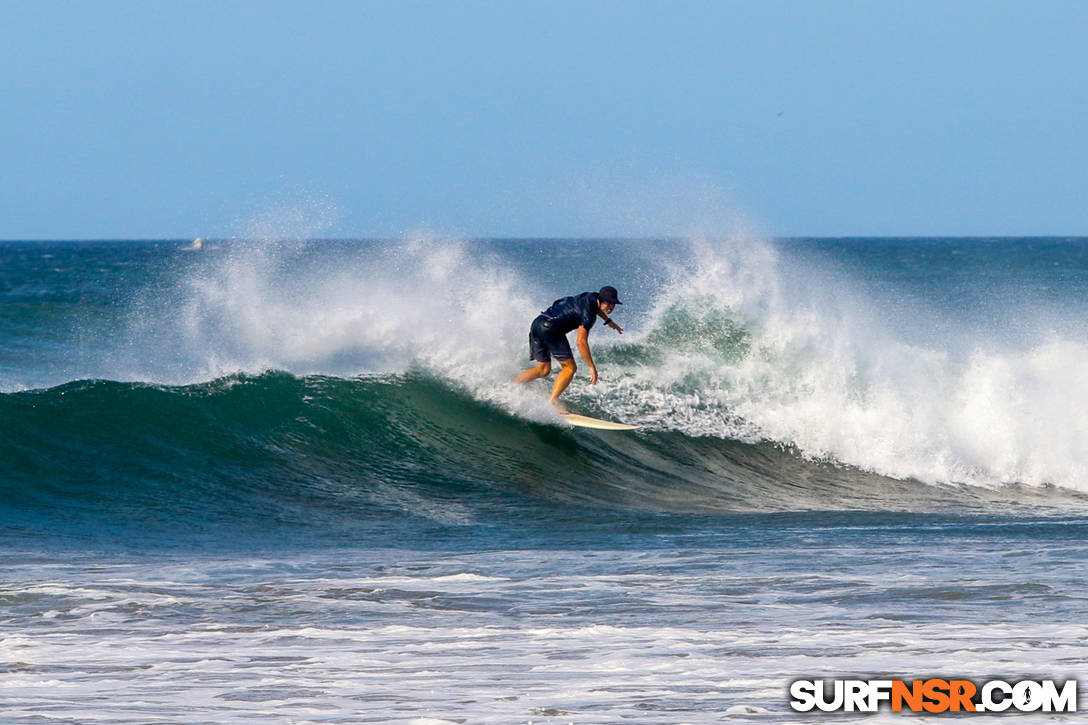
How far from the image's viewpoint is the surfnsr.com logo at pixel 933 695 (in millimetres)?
4562

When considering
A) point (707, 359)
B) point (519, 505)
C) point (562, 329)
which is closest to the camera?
point (519, 505)

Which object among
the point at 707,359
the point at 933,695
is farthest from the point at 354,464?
the point at 933,695

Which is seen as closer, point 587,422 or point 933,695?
point 933,695

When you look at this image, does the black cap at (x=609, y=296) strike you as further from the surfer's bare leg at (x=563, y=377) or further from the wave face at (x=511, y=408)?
the wave face at (x=511, y=408)

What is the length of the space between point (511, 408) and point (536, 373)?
535 mm

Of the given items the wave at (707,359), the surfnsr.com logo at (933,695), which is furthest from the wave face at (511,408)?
the surfnsr.com logo at (933,695)

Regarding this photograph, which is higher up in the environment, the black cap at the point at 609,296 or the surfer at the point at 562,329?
the black cap at the point at 609,296

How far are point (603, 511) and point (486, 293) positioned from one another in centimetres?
454

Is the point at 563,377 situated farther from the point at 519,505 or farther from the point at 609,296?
the point at 519,505

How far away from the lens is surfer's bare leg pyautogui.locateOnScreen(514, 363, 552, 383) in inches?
473

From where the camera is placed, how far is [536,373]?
1215 centimetres

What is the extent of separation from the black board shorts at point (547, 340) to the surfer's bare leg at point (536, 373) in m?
0.16

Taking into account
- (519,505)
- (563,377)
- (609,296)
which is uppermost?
(609,296)

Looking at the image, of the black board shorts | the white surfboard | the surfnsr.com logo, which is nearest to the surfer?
the black board shorts
